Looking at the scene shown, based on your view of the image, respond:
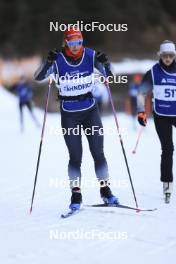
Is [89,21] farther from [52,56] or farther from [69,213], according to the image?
[69,213]

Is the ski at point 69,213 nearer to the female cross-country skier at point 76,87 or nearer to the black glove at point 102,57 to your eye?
the female cross-country skier at point 76,87

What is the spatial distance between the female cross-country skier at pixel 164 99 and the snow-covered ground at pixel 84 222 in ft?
1.39

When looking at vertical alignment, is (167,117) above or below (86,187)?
above

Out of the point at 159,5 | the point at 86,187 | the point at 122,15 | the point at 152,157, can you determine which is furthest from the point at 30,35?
the point at 86,187

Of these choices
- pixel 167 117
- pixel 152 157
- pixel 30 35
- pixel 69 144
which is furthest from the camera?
pixel 30 35

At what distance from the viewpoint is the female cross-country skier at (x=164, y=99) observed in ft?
21.1

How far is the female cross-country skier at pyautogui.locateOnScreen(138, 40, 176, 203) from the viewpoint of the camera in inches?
253

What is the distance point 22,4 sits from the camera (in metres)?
33.7

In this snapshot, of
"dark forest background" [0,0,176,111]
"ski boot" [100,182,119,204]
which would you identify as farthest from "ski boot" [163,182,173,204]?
"dark forest background" [0,0,176,111]

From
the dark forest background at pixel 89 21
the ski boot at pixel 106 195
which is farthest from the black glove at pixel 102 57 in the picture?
the dark forest background at pixel 89 21

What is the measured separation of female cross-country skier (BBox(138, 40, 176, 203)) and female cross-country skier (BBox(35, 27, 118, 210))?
2.23 ft

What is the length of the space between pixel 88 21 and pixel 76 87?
28312mm

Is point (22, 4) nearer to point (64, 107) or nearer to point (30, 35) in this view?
point (30, 35)

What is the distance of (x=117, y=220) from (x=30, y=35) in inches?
1129
